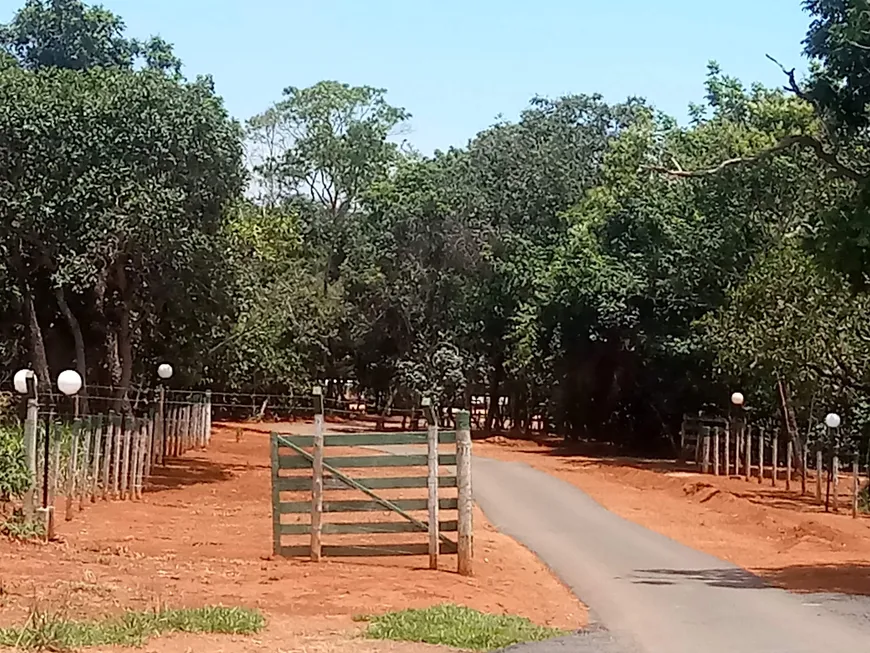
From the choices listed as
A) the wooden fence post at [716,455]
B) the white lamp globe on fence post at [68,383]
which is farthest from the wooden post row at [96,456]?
the wooden fence post at [716,455]

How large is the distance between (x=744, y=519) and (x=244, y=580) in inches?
583

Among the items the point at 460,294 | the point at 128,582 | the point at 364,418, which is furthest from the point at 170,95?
the point at 364,418

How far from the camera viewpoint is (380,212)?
58.5 metres

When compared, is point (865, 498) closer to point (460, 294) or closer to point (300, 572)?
point (300, 572)

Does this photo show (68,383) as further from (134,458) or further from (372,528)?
(134,458)

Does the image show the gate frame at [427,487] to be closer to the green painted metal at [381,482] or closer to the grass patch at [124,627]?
the green painted metal at [381,482]

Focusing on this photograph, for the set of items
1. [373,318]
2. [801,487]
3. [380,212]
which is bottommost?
[801,487]

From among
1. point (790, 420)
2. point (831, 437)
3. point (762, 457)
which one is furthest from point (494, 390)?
point (790, 420)

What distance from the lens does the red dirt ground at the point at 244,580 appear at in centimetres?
1122

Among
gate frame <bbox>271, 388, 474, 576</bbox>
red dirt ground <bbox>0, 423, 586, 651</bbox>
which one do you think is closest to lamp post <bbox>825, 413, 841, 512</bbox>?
red dirt ground <bbox>0, 423, 586, 651</bbox>

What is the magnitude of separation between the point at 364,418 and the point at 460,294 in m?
8.62

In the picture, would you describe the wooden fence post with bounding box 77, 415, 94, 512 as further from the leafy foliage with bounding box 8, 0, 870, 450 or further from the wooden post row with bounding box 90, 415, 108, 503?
the leafy foliage with bounding box 8, 0, 870, 450

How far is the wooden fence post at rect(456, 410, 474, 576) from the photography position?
14648mm

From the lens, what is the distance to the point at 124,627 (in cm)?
1000
